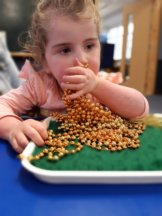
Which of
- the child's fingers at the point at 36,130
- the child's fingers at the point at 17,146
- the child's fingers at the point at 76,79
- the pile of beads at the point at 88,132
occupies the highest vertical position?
the child's fingers at the point at 76,79

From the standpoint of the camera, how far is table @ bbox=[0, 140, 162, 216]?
0.25 metres

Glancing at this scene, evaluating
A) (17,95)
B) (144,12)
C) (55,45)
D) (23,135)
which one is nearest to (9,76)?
(17,95)

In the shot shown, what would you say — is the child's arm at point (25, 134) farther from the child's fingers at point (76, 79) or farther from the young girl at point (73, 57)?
the child's fingers at point (76, 79)

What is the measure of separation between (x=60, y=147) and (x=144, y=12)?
378cm

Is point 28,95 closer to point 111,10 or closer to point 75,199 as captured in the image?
point 75,199

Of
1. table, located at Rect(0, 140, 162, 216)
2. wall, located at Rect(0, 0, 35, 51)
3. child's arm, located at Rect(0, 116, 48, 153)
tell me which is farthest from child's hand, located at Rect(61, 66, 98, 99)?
wall, located at Rect(0, 0, 35, 51)

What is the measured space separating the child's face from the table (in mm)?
265

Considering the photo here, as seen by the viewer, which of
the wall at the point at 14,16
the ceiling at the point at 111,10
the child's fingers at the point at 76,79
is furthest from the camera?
the ceiling at the point at 111,10

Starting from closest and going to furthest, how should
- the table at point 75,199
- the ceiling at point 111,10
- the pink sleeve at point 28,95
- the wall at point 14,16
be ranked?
the table at point 75,199, the pink sleeve at point 28,95, the wall at point 14,16, the ceiling at point 111,10

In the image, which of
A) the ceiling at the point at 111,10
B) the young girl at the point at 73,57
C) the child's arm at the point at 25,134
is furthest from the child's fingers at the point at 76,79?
the ceiling at the point at 111,10

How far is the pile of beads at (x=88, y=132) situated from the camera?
37 cm

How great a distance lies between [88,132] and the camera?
0.43m

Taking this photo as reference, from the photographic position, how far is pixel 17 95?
2.02ft

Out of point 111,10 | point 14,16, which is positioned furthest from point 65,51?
point 111,10
